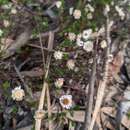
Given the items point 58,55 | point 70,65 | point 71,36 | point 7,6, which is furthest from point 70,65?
point 7,6

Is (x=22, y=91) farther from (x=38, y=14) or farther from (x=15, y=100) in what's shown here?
(x=38, y=14)

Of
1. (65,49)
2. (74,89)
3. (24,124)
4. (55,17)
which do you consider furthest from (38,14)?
(24,124)

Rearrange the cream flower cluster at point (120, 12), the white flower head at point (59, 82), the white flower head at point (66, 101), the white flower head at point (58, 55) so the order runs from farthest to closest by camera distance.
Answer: the cream flower cluster at point (120, 12)
the white flower head at point (58, 55)
the white flower head at point (59, 82)
the white flower head at point (66, 101)

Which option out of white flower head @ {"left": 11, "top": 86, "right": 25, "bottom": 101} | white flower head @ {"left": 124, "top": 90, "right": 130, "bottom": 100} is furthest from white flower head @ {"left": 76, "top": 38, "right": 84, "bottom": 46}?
white flower head @ {"left": 11, "top": 86, "right": 25, "bottom": 101}

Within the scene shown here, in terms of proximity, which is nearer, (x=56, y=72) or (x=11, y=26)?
(x=56, y=72)

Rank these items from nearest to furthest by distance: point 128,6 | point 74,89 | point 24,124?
point 24,124, point 74,89, point 128,6

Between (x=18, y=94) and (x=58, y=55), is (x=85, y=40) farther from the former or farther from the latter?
(x=18, y=94)

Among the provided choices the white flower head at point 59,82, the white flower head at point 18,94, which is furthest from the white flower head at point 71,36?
the white flower head at point 18,94

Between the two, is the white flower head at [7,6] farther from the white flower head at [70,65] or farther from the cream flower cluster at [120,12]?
the cream flower cluster at [120,12]

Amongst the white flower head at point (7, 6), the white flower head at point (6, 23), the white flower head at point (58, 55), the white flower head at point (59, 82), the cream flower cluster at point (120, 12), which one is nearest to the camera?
the white flower head at point (59, 82)
